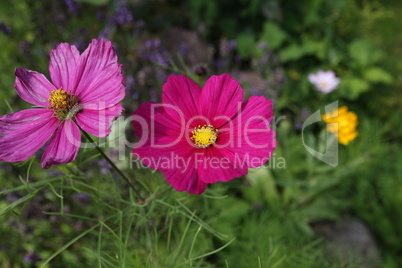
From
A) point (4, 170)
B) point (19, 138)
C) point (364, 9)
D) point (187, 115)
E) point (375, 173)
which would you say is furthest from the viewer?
point (364, 9)

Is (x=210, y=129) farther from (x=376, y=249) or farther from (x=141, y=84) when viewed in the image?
(x=376, y=249)

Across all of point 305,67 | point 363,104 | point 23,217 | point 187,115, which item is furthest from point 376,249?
point 23,217

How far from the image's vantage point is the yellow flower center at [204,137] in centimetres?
74

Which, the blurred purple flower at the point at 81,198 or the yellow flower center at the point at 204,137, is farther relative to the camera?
the blurred purple flower at the point at 81,198

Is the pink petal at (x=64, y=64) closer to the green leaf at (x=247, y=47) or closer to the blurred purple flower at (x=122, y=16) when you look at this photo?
the blurred purple flower at (x=122, y=16)

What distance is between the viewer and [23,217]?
1319mm

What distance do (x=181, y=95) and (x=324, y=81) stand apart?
5.03 feet

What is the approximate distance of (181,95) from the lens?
71 centimetres

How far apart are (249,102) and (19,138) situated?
428 millimetres

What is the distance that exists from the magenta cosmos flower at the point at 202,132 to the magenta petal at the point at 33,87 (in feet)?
0.62

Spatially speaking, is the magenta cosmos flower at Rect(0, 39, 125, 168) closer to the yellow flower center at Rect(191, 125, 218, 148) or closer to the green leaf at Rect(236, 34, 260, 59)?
the yellow flower center at Rect(191, 125, 218, 148)

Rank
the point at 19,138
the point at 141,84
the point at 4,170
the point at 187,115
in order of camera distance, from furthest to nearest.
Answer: the point at 141,84 → the point at 4,170 → the point at 187,115 → the point at 19,138

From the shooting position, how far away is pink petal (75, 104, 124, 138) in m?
Result: 0.58

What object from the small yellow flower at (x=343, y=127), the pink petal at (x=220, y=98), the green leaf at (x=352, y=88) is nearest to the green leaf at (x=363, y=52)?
the green leaf at (x=352, y=88)
